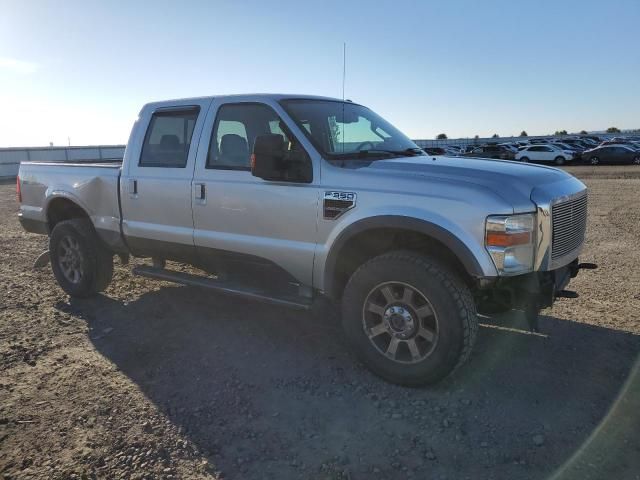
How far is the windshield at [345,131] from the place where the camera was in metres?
4.34

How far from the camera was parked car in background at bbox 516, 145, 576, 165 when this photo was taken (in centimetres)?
3581

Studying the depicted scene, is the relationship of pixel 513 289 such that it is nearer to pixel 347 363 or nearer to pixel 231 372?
pixel 347 363

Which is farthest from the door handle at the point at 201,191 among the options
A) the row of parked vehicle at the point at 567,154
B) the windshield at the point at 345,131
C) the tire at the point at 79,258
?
the row of parked vehicle at the point at 567,154

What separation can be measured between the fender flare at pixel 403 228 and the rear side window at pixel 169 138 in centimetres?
181

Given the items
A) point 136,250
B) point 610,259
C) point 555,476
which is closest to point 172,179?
point 136,250

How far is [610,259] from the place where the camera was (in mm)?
Result: 7180

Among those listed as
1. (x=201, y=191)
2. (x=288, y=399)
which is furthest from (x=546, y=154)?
(x=288, y=399)

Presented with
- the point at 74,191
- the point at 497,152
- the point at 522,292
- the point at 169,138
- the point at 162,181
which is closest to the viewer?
the point at 522,292

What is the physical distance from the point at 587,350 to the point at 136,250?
4.33 m

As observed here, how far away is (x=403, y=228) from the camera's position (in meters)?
3.63

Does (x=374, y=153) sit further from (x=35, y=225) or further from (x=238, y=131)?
(x=35, y=225)

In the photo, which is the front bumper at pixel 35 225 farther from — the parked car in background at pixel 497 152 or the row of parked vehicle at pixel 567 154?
the parked car in background at pixel 497 152

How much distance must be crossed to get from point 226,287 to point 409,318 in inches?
68.5

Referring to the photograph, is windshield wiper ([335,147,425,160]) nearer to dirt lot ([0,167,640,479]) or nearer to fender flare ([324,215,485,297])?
fender flare ([324,215,485,297])
